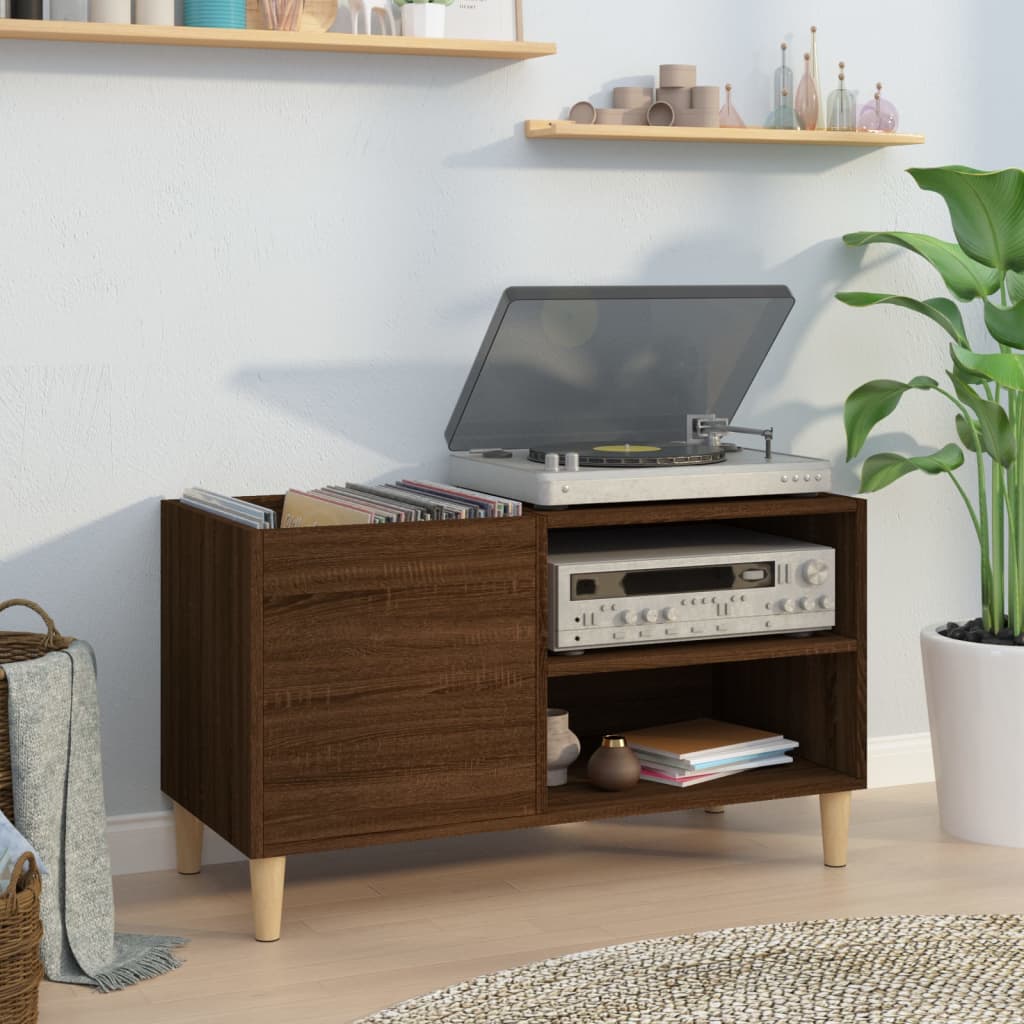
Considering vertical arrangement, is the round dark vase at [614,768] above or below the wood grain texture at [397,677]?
below

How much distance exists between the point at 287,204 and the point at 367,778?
111cm

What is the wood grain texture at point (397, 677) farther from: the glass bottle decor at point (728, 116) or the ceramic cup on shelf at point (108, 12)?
the glass bottle decor at point (728, 116)

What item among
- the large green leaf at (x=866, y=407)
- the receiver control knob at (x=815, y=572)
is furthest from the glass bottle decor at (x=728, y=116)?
the receiver control knob at (x=815, y=572)

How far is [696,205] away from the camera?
3.56 metres

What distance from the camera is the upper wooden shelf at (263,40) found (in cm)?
290

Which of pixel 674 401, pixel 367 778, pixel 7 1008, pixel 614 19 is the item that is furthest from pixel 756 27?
pixel 7 1008

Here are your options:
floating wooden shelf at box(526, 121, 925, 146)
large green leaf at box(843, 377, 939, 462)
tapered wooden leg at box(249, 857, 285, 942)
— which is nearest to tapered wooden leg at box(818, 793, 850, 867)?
large green leaf at box(843, 377, 939, 462)

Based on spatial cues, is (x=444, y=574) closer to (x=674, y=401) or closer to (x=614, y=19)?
(x=674, y=401)

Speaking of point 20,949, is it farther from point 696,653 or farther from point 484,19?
point 484,19

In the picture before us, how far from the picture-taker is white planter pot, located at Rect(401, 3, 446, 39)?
315 centimetres

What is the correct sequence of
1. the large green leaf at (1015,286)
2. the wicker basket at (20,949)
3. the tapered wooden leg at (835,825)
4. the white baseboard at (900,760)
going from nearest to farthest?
the wicker basket at (20,949)
the tapered wooden leg at (835,825)
the large green leaf at (1015,286)
the white baseboard at (900,760)

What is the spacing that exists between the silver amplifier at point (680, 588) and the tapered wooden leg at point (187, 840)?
0.78 meters

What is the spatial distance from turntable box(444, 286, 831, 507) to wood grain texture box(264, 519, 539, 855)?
23cm

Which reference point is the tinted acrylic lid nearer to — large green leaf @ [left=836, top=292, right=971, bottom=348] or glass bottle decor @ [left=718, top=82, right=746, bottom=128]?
large green leaf @ [left=836, top=292, right=971, bottom=348]
